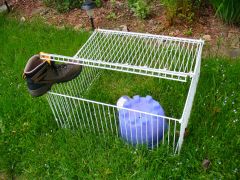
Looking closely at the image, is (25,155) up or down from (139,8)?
down

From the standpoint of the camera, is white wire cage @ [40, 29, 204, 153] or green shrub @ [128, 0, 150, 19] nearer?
white wire cage @ [40, 29, 204, 153]

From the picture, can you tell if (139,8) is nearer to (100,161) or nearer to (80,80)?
(80,80)

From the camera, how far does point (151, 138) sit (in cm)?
245

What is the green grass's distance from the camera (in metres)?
2.39

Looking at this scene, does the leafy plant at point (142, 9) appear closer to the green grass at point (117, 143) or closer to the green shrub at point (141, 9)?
the green shrub at point (141, 9)

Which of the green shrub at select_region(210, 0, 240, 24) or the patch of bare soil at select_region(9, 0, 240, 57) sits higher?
the green shrub at select_region(210, 0, 240, 24)

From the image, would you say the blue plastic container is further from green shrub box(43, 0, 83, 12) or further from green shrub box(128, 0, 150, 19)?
green shrub box(43, 0, 83, 12)

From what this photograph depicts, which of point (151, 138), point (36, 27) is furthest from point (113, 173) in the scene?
point (36, 27)

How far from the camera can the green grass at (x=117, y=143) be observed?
94.0 inches

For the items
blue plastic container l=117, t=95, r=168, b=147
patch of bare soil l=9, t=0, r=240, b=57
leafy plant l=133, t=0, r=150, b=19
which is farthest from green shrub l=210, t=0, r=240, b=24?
blue plastic container l=117, t=95, r=168, b=147

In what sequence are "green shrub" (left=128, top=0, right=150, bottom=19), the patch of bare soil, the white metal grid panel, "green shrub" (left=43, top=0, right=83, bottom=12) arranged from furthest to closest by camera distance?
"green shrub" (left=43, top=0, right=83, bottom=12) < "green shrub" (left=128, top=0, right=150, bottom=19) < the patch of bare soil < the white metal grid panel

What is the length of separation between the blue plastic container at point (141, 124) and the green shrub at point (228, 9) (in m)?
1.41

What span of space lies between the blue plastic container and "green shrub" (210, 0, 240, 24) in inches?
55.6

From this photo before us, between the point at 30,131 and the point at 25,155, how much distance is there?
0.71ft
